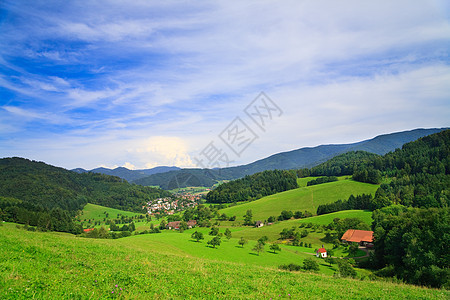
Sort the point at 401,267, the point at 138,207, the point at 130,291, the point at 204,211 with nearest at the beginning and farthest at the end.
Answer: the point at 130,291 → the point at 401,267 → the point at 204,211 → the point at 138,207

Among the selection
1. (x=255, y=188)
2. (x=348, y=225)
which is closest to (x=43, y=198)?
(x=255, y=188)

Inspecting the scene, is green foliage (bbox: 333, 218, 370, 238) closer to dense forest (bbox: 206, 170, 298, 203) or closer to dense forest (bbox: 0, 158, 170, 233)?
dense forest (bbox: 206, 170, 298, 203)

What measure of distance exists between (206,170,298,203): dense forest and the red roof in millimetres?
78882

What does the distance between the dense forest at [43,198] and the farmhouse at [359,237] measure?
8518 cm

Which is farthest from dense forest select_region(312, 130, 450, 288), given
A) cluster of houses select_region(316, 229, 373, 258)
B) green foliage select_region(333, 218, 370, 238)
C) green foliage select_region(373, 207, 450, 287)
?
green foliage select_region(333, 218, 370, 238)

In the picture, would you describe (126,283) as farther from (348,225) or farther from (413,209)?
(348,225)

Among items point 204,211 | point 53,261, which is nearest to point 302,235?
point 204,211

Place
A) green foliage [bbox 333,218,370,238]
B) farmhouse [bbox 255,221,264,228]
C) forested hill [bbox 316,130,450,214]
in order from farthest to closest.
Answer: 1. farmhouse [bbox 255,221,264,228]
2. forested hill [bbox 316,130,450,214]
3. green foliage [bbox 333,218,370,238]

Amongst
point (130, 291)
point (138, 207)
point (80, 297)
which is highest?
point (80, 297)

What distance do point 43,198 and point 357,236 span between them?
173392mm

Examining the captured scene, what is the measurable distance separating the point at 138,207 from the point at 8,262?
613ft

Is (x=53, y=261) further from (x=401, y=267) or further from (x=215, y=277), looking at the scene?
(x=401, y=267)

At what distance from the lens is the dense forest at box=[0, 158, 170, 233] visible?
67812 millimetres

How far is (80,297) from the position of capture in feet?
21.5
